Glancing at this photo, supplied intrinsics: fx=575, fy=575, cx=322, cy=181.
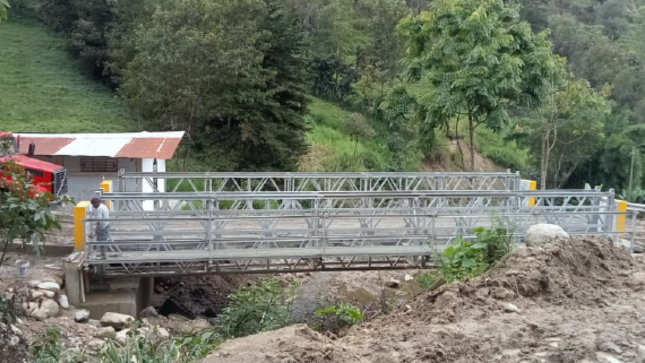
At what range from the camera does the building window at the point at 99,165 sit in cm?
1859

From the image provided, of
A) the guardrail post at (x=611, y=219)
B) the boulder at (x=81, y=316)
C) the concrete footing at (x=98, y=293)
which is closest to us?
the boulder at (x=81, y=316)

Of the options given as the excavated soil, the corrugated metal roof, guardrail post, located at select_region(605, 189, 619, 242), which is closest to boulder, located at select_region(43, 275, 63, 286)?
the corrugated metal roof

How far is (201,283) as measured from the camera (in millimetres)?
15859

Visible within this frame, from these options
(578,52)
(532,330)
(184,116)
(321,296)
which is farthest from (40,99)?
(578,52)

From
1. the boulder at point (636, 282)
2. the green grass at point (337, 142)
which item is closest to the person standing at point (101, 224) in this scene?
the boulder at point (636, 282)

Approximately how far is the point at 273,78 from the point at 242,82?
219 cm

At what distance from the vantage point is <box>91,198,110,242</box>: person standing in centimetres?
1158

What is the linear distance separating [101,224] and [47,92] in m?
28.9

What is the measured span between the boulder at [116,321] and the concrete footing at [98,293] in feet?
2.20

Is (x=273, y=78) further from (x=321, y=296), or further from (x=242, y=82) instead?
(x=321, y=296)

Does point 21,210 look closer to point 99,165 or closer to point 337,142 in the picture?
point 99,165

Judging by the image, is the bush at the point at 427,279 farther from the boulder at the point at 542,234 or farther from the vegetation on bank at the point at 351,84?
the vegetation on bank at the point at 351,84

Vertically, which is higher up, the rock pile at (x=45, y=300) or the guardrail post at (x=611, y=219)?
the guardrail post at (x=611, y=219)

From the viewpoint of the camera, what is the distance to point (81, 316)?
11039mm
